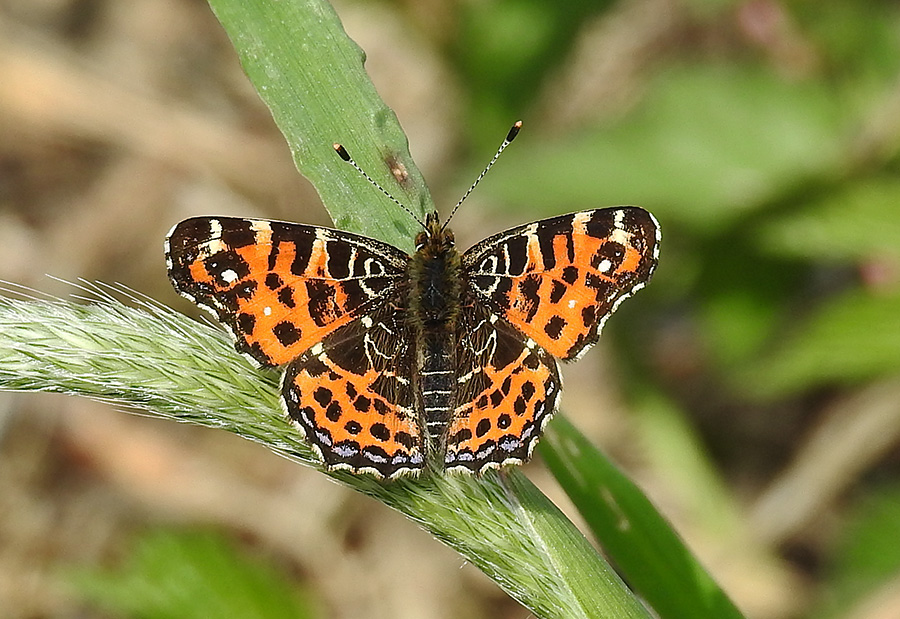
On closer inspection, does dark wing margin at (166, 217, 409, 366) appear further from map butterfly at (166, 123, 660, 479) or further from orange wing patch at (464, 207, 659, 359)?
orange wing patch at (464, 207, 659, 359)

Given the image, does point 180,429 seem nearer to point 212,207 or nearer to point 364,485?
point 212,207

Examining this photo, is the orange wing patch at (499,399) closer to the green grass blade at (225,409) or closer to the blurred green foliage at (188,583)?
the green grass blade at (225,409)

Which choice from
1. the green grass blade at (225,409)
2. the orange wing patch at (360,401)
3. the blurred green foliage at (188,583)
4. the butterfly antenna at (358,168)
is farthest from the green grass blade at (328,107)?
the blurred green foliage at (188,583)

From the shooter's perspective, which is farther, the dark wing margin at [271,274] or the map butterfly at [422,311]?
the dark wing margin at [271,274]

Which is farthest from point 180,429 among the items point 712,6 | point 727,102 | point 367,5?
point 712,6

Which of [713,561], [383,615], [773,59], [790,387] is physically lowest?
[383,615]

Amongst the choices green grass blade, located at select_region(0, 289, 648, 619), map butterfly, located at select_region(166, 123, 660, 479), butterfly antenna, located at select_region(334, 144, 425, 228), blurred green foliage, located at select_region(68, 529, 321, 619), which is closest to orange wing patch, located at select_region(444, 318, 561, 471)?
map butterfly, located at select_region(166, 123, 660, 479)
